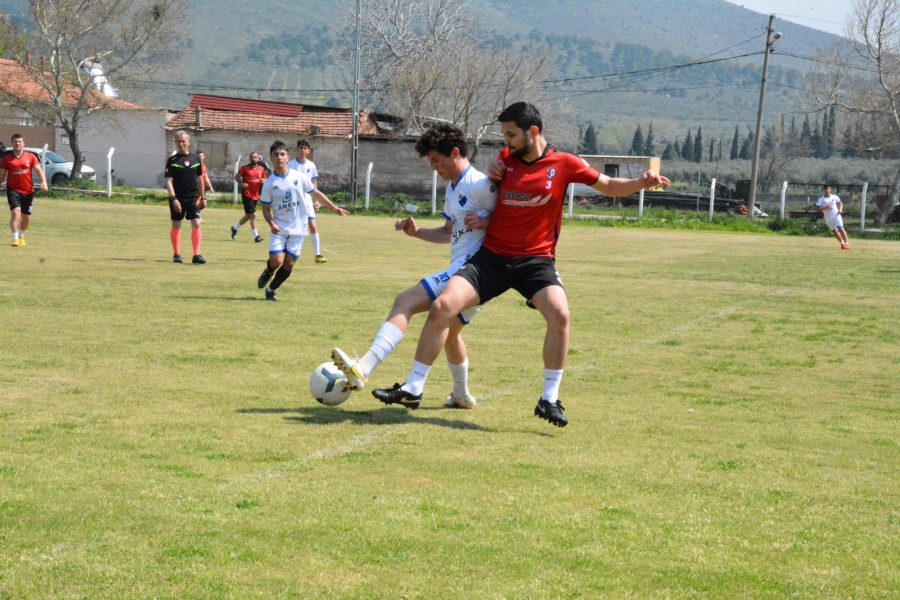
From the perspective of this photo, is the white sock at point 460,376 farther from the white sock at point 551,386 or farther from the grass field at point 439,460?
the white sock at point 551,386

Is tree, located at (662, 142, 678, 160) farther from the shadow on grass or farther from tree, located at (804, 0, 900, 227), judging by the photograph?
the shadow on grass

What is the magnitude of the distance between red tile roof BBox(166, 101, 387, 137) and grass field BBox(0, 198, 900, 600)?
160 feet

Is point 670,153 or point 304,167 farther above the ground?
point 670,153

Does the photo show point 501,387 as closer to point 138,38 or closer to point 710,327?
point 710,327

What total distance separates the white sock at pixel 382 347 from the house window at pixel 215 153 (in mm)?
55999

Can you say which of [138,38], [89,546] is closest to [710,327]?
[89,546]

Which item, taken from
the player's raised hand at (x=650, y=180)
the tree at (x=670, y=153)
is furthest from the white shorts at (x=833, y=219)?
the tree at (x=670, y=153)

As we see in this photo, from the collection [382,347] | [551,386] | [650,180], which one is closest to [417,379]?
[382,347]

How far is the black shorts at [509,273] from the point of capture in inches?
265

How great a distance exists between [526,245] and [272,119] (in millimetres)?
58720

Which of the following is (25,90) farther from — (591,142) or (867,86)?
(591,142)

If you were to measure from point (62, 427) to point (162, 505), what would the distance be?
1.82 m

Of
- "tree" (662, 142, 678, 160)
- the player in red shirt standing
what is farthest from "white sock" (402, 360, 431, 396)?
"tree" (662, 142, 678, 160)

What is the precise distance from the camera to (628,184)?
6.68 m
